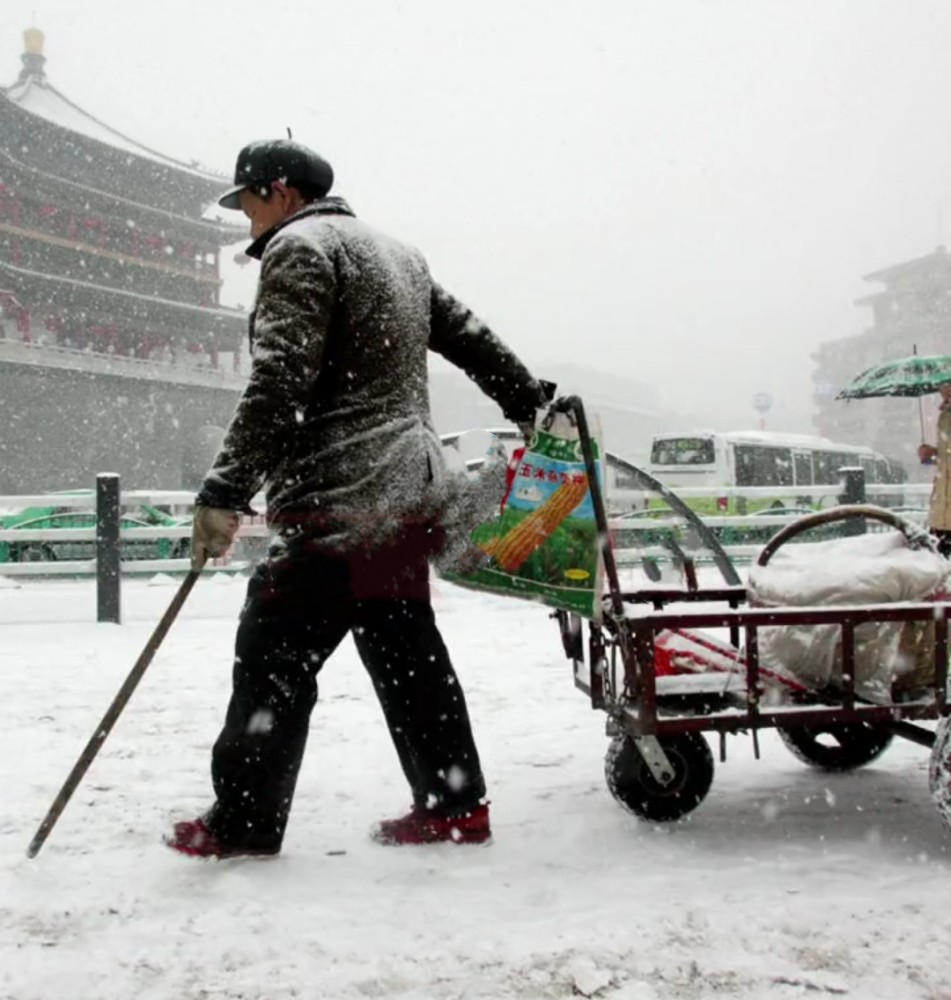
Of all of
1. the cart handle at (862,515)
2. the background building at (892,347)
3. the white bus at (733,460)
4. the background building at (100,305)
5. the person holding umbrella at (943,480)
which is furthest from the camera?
the background building at (892,347)

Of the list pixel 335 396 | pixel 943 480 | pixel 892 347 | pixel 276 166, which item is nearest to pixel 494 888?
pixel 335 396

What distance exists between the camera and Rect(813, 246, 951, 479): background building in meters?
58.6

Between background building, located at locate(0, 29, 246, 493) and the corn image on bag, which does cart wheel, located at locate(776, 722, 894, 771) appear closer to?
the corn image on bag

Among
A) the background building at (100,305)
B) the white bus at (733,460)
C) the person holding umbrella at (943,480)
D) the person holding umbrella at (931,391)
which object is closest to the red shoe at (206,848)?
the person holding umbrella at (931,391)

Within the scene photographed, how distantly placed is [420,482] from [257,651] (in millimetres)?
589

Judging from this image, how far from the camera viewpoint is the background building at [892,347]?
58625 mm

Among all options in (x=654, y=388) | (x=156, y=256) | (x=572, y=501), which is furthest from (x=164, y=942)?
(x=654, y=388)

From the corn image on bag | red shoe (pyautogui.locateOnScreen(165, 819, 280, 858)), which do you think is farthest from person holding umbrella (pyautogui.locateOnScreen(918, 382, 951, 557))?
red shoe (pyautogui.locateOnScreen(165, 819, 280, 858))

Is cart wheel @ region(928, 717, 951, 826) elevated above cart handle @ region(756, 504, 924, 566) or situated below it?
below

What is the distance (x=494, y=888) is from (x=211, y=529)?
42.7 inches

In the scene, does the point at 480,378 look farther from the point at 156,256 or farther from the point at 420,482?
the point at 156,256

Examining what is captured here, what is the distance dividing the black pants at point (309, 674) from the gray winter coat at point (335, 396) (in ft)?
0.37

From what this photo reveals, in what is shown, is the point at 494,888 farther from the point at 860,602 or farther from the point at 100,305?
the point at 100,305

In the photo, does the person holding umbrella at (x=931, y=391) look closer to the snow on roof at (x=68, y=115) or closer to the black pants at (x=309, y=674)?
the black pants at (x=309, y=674)
